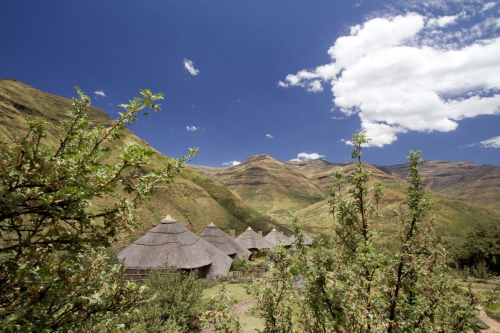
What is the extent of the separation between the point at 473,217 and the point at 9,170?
12580cm

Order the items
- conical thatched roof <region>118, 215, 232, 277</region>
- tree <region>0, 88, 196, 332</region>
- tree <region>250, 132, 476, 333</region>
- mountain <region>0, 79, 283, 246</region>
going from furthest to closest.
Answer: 1. mountain <region>0, 79, 283, 246</region>
2. conical thatched roof <region>118, 215, 232, 277</region>
3. tree <region>250, 132, 476, 333</region>
4. tree <region>0, 88, 196, 332</region>

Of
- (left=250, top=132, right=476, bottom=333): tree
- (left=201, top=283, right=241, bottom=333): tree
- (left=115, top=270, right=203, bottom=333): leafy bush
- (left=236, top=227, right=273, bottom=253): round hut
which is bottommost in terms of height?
(left=236, top=227, right=273, bottom=253): round hut

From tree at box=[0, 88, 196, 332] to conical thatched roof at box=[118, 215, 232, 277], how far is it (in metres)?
17.7

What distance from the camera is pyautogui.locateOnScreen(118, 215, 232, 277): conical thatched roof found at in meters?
18.9

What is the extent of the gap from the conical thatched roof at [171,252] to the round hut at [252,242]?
34.2 ft

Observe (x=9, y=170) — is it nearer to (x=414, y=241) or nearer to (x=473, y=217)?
(x=414, y=241)

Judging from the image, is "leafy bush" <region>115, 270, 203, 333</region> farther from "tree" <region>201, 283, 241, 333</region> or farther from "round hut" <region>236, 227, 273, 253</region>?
"round hut" <region>236, 227, 273, 253</region>

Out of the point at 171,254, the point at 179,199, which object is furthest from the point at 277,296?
the point at 179,199

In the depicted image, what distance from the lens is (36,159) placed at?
1.92 m

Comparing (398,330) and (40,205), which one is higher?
(40,205)

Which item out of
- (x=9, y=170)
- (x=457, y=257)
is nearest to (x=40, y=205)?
(x=9, y=170)

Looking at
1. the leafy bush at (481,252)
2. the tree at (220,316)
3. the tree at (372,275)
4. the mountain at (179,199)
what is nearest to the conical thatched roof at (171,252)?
the tree at (220,316)

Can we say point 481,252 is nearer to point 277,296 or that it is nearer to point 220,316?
point 277,296

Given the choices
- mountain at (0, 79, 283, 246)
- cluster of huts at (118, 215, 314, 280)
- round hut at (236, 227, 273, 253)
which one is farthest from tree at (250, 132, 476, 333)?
mountain at (0, 79, 283, 246)
